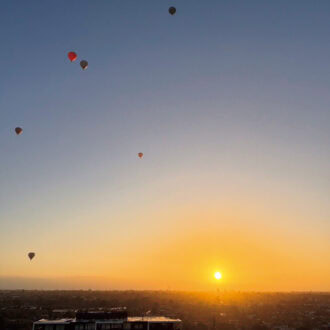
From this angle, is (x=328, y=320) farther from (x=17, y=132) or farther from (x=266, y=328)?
(x=17, y=132)

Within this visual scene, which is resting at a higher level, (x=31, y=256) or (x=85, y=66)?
(x=85, y=66)

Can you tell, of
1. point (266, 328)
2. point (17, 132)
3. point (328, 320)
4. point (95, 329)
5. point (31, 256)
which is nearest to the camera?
point (95, 329)

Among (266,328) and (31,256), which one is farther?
(266,328)

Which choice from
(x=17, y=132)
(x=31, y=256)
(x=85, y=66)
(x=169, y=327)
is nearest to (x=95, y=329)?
(x=169, y=327)

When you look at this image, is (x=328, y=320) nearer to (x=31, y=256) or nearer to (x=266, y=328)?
(x=266, y=328)

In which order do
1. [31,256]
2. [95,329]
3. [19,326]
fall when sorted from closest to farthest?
1. [95,329]
2. [31,256]
3. [19,326]

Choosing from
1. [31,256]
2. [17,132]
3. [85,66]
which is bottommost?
[31,256]

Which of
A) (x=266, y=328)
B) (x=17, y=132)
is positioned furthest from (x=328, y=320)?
(x=17, y=132)
